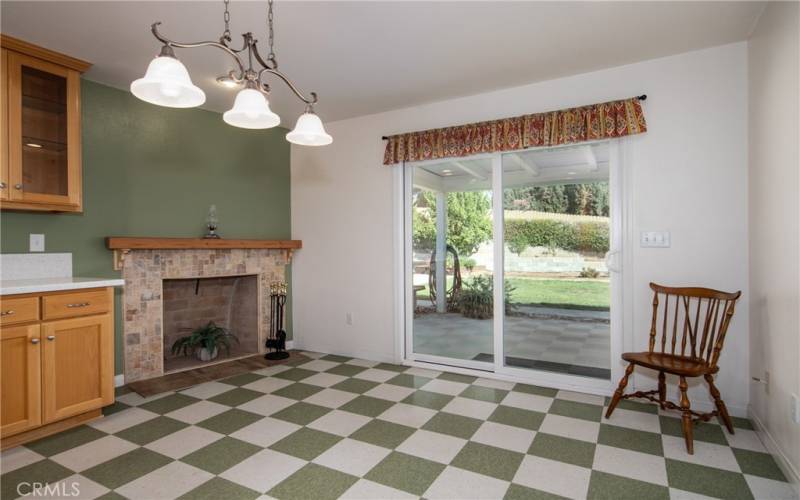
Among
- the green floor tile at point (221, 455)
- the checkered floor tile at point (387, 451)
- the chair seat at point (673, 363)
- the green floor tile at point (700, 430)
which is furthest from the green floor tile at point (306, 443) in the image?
the green floor tile at point (700, 430)

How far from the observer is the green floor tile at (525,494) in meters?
1.94

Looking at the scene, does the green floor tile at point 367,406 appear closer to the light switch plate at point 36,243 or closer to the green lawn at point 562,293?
the green lawn at point 562,293

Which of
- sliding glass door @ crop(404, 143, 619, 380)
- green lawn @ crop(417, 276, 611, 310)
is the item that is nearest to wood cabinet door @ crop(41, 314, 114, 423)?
sliding glass door @ crop(404, 143, 619, 380)

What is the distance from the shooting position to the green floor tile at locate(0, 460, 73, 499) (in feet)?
6.51

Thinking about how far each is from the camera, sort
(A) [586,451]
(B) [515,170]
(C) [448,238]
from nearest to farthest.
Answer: (A) [586,451]
(B) [515,170]
(C) [448,238]

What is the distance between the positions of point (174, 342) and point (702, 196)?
4.64 meters

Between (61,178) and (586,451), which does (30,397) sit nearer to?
(61,178)

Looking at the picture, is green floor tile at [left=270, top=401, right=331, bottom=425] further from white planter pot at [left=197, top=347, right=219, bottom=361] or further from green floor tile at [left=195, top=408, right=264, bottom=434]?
white planter pot at [left=197, top=347, right=219, bottom=361]

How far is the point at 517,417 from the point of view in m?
2.86

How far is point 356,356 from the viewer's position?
14.4ft

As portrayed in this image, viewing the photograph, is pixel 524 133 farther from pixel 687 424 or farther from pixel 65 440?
pixel 65 440

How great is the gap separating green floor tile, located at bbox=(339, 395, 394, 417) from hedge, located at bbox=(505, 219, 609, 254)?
168 centimetres

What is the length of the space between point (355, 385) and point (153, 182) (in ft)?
8.08

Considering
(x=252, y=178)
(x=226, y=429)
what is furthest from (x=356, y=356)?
(x=252, y=178)
